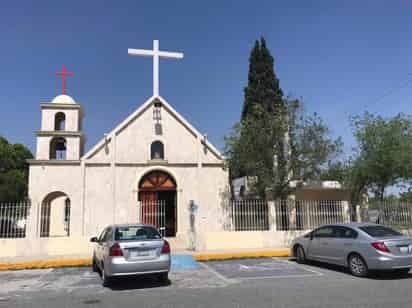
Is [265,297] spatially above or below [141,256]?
below

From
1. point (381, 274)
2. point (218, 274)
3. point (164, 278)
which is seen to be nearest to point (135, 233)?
point (164, 278)

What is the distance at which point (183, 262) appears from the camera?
41.5 ft

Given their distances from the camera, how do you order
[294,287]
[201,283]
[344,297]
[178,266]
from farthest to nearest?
1. [178,266]
2. [201,283]
3. [294,287]
4. [344,297]

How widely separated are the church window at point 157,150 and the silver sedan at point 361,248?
980 centimetres

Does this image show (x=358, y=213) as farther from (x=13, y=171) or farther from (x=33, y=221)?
(x=13, y=171)

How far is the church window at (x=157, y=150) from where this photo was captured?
1900 centimetres

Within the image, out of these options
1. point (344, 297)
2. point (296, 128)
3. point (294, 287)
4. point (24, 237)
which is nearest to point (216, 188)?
point (296, 128)

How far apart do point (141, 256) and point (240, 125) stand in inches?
407

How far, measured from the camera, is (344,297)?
7.28 meters

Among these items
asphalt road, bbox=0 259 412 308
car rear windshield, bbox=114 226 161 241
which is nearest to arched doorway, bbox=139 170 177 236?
asphalt road, bbox=0 259 412 308

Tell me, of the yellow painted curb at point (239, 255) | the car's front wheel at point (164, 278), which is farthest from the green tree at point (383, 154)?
the car's front wheel at point (164, 278)

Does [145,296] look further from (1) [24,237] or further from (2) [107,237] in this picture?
(1) [24,237]

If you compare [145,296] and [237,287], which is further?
[237,287]

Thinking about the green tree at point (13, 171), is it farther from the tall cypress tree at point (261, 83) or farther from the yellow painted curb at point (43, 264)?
the tall cypress tree at point (261, 83)
